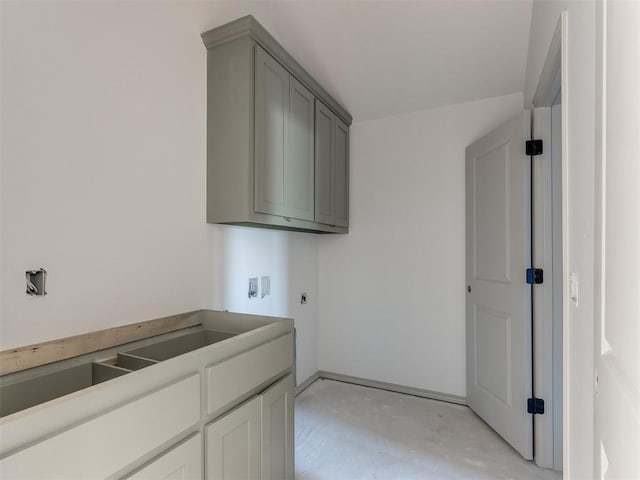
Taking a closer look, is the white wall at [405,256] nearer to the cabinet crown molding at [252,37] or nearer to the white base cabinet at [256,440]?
the cabinet crown molding at [252,37]

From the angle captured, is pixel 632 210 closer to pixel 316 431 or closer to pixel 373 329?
pixel 316 431

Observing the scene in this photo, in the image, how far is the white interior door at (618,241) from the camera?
0.58 m

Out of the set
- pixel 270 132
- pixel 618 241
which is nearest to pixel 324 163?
pixel 270 132

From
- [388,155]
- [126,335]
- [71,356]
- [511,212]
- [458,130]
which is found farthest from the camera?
[388,155]

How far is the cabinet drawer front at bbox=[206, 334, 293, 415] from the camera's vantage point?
1.13 metres

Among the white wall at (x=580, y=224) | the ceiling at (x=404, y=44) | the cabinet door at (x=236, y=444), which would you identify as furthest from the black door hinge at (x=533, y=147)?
the cabinet door at (x=236, y=444)

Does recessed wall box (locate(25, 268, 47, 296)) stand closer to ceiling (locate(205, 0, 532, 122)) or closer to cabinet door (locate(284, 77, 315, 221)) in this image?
cabinet door (locate(284, 77, 315, 221))

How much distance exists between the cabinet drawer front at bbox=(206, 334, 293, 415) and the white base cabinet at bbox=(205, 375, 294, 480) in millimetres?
58

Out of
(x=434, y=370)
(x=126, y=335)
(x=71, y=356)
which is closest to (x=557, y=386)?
(x=434, y=370)

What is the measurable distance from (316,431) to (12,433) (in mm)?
1851

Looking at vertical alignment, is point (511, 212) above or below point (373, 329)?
above

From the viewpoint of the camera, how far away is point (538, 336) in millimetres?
1912

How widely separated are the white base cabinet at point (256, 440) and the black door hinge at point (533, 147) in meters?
1.83

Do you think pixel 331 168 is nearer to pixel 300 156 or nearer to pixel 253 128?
pixel 300 156
